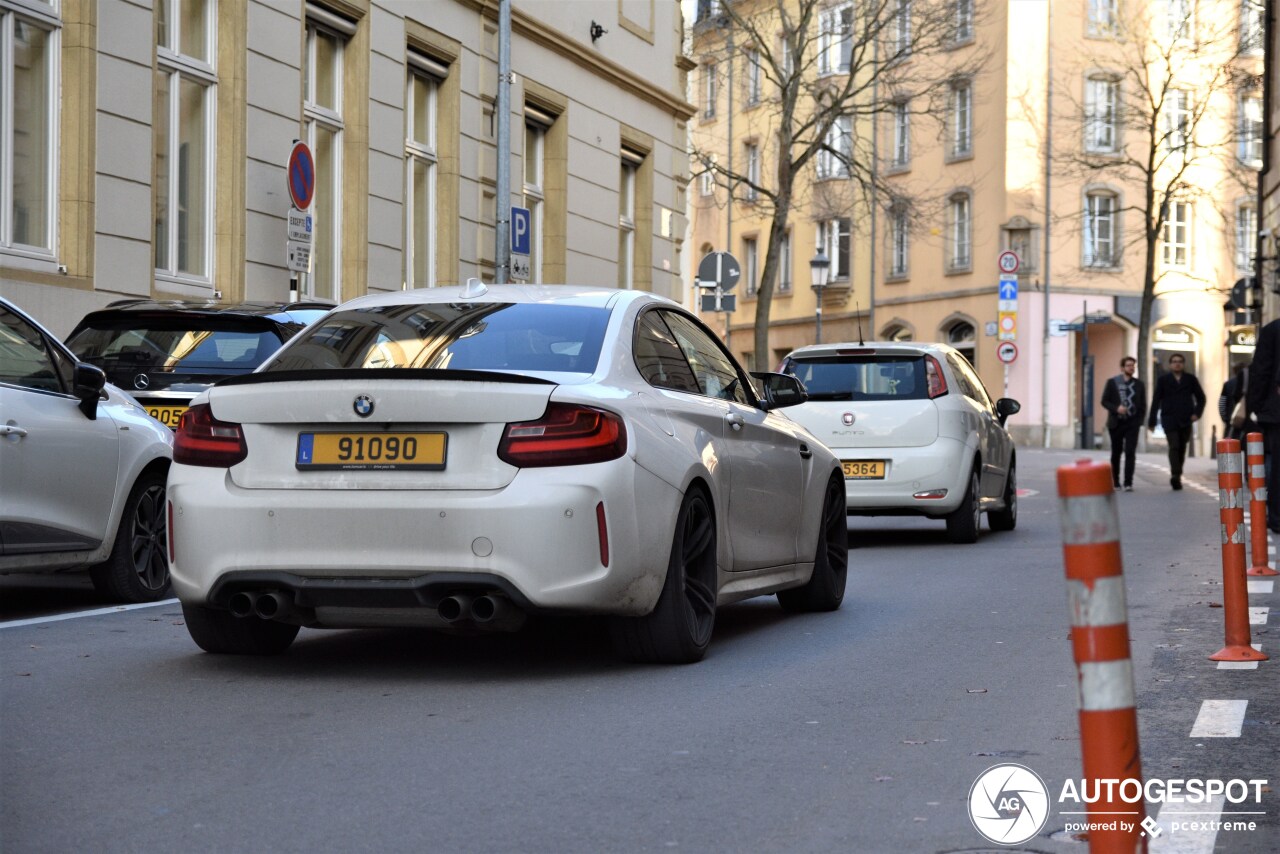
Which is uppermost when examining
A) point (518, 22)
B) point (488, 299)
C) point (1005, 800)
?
point (518, 22)

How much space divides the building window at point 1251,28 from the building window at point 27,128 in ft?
90.3

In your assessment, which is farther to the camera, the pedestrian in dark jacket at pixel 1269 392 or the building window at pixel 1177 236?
the building window at pixel 1177 236

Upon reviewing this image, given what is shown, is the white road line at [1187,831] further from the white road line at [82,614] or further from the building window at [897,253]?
the building window at [897,253]

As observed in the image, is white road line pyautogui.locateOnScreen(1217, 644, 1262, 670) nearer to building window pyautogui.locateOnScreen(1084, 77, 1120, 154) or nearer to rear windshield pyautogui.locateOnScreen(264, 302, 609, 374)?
rear windshield pyautogui.locateOnScreen(264, 302, 609, 374)

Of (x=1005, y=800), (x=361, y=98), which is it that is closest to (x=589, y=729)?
(x=1005, y=800)

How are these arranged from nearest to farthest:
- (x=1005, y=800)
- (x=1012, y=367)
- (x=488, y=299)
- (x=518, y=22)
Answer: (x=1005, y=800), (x=488, y=299), (x=518, y=22), (x=1012, y=367)

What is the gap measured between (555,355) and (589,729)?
1.75 m

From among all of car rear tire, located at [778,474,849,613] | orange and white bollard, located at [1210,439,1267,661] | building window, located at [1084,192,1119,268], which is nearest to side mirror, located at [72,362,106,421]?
car rear tire, located at [778,474,849,613]

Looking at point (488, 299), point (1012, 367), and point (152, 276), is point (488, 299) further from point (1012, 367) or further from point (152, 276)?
point (1012, 367)

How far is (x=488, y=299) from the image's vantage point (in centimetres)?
764

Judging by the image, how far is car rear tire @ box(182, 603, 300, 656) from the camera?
737cm

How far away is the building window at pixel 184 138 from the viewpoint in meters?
18.2

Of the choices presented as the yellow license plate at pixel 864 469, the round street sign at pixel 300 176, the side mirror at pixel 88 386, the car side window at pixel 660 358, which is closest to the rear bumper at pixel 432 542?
the car side window at pixel 660 358

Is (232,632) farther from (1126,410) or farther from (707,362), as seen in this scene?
(1126,410)
